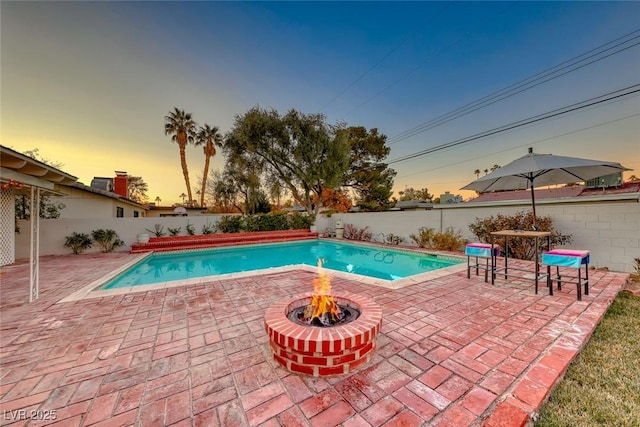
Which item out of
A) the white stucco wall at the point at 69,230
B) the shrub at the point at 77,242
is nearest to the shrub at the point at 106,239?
the white stucco wall at the point at 69,230

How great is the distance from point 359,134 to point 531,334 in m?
20.5

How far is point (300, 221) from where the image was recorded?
17062 millimetres

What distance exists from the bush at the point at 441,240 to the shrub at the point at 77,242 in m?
14.7

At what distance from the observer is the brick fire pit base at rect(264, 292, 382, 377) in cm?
204

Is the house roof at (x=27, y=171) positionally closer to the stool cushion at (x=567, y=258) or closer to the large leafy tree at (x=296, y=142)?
the stool cushion at (x=567, y=258)

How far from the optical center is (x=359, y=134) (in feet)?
70.4

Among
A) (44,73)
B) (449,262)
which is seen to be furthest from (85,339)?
(44,73)

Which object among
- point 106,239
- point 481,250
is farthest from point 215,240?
point 481,250

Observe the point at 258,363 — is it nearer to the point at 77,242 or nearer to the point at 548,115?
the point at 77,242

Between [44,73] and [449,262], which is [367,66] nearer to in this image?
[449,262]

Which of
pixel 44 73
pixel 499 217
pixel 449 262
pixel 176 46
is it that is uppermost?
pixel 176 46

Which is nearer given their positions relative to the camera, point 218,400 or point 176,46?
point 218,400

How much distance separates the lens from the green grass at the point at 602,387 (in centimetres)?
169

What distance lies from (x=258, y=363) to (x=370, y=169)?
20547 millimetres
